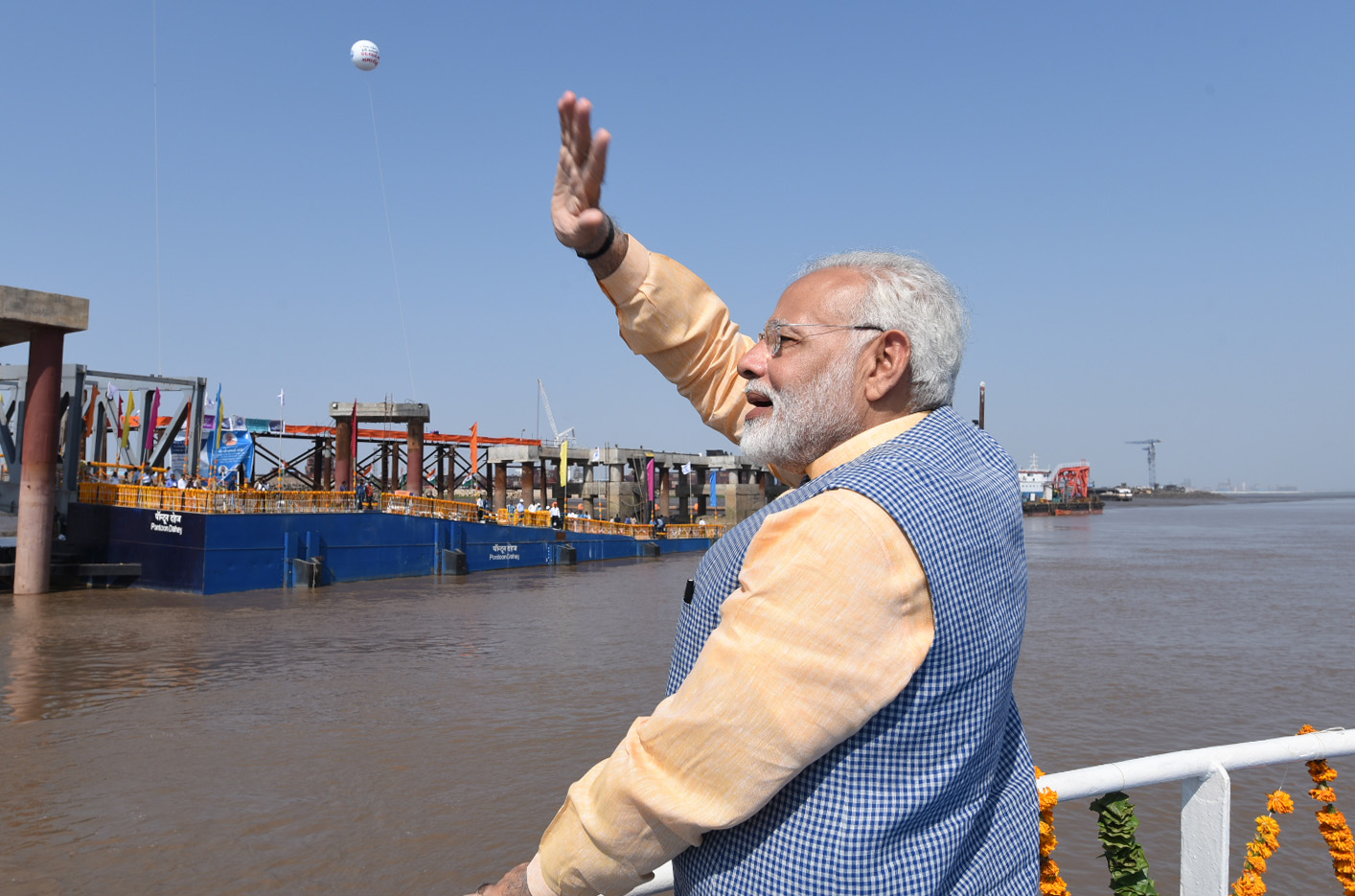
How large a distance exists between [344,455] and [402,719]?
19.6m

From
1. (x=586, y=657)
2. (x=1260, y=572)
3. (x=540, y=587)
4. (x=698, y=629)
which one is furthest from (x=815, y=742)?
(x=1260, y=572)

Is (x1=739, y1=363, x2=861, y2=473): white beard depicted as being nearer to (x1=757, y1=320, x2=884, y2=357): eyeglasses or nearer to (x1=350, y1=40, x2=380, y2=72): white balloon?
(x1=757, y1=320, x2=884, y2=357): eyeglasses

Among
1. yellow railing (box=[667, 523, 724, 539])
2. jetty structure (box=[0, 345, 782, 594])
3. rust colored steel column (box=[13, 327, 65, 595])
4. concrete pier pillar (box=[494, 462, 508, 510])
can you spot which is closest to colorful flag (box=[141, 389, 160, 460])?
jetty structure (box=[0, 345, 782, 594])

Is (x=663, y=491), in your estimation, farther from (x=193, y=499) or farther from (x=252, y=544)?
(x=193, y=499)

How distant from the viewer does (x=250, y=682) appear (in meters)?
10.9

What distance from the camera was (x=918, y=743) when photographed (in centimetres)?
121

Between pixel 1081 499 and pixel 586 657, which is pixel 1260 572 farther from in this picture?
pixel 1081 499

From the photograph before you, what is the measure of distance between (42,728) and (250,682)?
95.8 inches

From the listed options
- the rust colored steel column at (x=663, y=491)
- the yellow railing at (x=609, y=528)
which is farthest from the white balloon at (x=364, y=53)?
the rust colored steel column at (x=663, y=491)

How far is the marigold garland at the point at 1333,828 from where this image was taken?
2.24 m

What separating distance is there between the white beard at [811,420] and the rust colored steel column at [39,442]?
1910 centimetres

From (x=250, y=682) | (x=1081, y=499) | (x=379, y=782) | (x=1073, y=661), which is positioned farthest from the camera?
(x=1081, y=499)

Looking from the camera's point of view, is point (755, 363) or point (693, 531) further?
point (693, 531)

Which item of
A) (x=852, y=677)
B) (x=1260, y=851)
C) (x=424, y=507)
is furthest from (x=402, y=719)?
(x=424, y=507)
